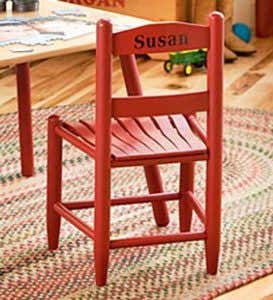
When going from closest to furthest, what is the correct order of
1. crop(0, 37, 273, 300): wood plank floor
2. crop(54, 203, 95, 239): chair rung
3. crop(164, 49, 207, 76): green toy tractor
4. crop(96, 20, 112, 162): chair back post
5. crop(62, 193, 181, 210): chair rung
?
crop(96, 20, 112, 162): chair back post < crop(54, 203, 95, 239): chair rung < crop(62, 193, 181, 210): chair rung < crop(0, 37, 273, 300): wood plank floor < crop(164, 49, 207, 76): green toy tractor

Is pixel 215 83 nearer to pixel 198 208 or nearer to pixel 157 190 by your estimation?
pixel 198 208

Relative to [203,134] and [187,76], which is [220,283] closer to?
[203,134]

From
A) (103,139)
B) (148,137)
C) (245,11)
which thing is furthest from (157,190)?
(245,11)

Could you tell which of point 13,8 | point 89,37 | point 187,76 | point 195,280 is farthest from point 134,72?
point 187,76

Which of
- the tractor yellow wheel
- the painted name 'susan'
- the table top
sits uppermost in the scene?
the painted name 'susan'

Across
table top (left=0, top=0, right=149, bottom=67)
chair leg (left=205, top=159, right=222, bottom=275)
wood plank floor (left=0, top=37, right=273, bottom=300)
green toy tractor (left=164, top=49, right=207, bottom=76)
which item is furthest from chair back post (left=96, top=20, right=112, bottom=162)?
green toy tractor (left=164, top=49, right=207, bottom=76)

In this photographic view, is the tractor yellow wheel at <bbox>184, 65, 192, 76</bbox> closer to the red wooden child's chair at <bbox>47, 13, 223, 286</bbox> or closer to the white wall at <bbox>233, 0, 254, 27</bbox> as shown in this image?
the white wall at <bbox>233, 0, 254, 27</bbox>

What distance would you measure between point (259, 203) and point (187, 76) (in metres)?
1.37

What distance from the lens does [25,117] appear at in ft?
8.44

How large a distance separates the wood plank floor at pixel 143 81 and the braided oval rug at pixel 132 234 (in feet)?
1.53

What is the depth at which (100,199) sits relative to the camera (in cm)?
190

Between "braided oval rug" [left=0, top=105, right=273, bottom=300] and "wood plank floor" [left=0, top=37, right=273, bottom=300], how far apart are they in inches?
18.4

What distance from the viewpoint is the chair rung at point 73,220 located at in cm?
199

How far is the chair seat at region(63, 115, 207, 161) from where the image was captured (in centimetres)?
191
